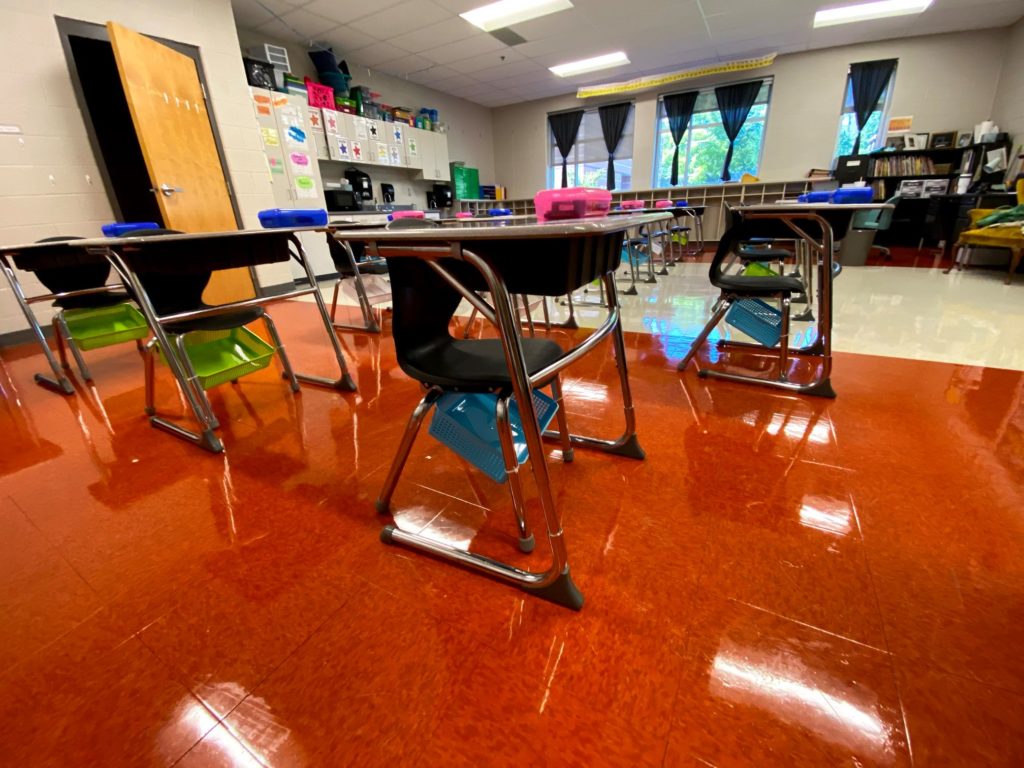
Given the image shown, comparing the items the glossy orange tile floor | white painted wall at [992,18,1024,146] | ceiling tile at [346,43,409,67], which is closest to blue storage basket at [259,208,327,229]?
the glossy orange tile floor

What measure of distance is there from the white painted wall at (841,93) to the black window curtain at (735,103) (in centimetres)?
16

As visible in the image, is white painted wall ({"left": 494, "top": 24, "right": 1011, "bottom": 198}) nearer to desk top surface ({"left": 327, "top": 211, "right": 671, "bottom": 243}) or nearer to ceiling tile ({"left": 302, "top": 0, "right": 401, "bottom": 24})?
ceiling tile ({"left": 302, "top": 0, "right": 401, "bottom": 24})

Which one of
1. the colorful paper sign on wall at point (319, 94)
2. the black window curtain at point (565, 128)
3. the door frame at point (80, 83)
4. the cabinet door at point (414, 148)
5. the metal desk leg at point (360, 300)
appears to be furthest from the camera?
the black window curtain at point (565, 128)

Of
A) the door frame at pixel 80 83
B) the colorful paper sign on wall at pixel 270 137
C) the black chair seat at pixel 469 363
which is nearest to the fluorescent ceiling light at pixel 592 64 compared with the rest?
the colorful paper sign on wall at pixel 270 137

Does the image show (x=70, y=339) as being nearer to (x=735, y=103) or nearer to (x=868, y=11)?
(x=868, y=11)

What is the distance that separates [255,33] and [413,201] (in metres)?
2.93

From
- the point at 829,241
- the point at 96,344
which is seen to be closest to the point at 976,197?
the point at 829,241

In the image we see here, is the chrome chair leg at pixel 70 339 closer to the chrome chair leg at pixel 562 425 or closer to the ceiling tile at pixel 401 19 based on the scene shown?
the chrome chair leg at pixel 562 425

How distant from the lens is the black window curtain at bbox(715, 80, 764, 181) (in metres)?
6.95

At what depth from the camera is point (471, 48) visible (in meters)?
5.69

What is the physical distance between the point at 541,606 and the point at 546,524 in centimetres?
17

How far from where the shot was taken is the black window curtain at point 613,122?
8008 millimetres

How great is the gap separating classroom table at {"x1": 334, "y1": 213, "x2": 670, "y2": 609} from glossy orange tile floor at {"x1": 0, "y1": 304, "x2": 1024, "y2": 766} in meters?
0.06

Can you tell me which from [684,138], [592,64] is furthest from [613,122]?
[592,64]
